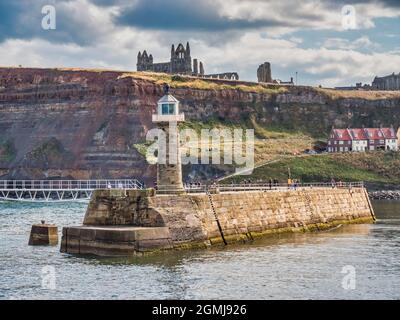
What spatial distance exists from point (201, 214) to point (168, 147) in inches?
196

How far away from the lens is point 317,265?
46969mm

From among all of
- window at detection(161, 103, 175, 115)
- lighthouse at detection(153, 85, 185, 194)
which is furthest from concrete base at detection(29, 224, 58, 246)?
window at detection(161, 103, 175, 115)

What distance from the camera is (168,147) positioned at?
55.0 metres

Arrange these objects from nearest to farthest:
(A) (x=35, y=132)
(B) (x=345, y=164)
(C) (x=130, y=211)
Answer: (C) (x=130, y=211) < (B) (x=345, y=164) < (A) (x=35, y=132)

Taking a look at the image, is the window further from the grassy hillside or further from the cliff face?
the cliff face

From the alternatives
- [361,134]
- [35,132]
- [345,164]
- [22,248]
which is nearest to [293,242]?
[22,248]

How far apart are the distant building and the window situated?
121 metres

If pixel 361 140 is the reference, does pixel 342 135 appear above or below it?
above

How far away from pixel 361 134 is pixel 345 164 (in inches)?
733

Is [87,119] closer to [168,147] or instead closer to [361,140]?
[361,140]

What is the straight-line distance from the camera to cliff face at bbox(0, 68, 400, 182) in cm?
17288

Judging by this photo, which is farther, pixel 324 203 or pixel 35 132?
pixel 35 132

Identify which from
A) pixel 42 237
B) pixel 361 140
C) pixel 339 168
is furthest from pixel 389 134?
pixel 42 237
